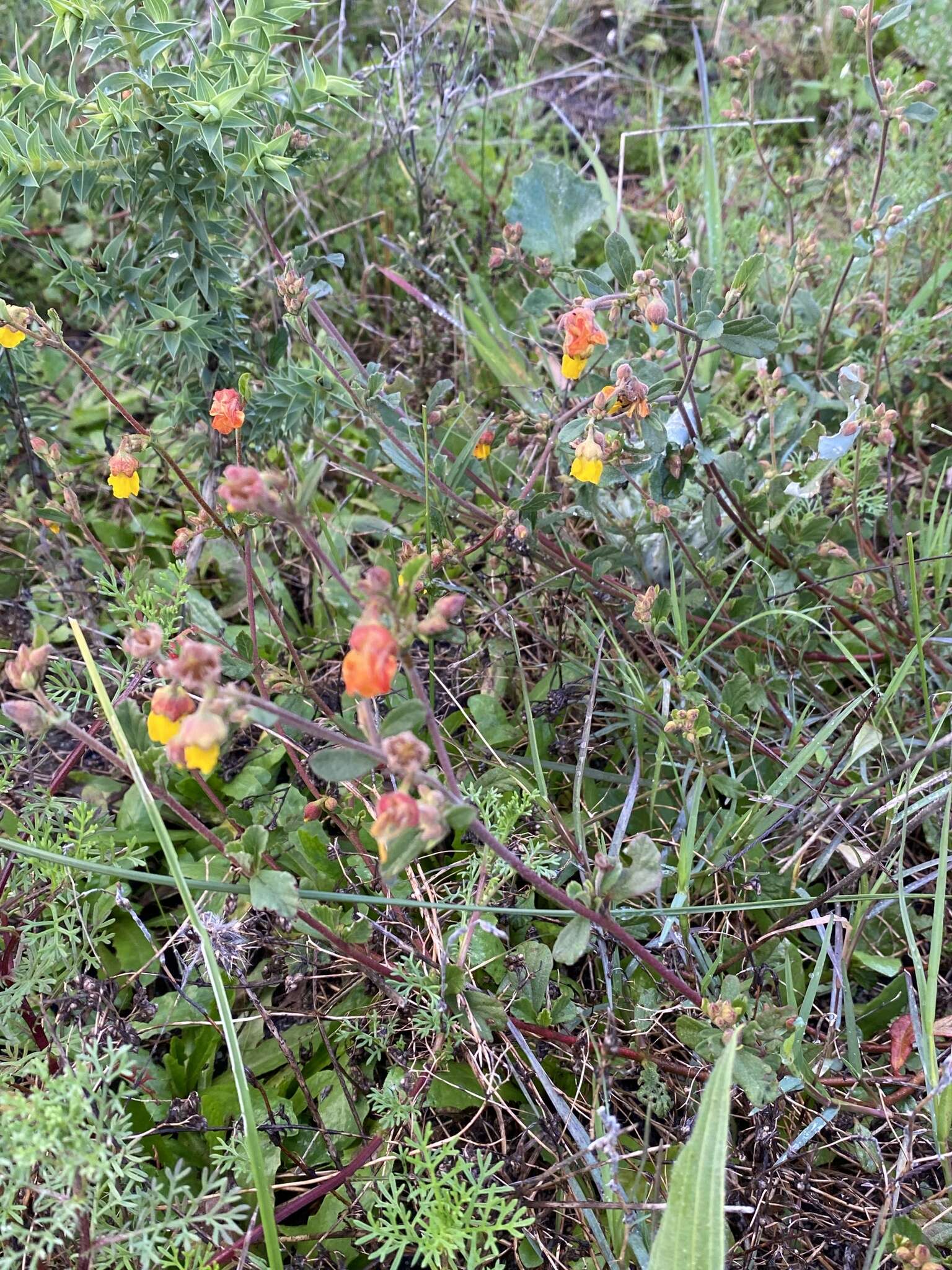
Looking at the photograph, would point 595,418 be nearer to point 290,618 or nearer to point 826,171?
point 290,618

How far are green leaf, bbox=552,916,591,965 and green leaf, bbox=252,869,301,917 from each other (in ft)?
1.08

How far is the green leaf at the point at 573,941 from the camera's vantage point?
1161 mm

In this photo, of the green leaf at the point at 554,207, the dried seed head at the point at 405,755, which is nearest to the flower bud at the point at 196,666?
the dried seed head at the point at 405,755

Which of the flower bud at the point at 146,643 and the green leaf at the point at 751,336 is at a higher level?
the green leaf at the point at 751,336

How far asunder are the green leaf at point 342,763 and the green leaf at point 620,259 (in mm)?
993

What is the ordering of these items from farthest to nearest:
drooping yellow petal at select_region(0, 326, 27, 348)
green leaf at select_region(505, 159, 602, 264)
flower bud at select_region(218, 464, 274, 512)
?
green leaf at select_region(505, 159, 602, 264), drooping yellow petal at select_region(0, 326, 27, 348), flower bud at select_region(218, 464, 274, 512)

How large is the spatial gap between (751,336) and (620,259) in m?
0.26

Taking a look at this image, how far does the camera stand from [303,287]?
64.0 inches

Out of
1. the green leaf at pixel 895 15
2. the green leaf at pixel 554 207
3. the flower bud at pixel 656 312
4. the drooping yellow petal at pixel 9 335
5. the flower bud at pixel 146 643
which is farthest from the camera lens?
the green leaf at pixel 554 207

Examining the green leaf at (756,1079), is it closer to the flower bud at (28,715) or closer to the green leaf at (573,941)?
the green leaf at (573,941)

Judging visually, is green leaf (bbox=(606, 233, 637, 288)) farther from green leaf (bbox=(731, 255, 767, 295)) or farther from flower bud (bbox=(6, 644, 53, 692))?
flower bud (bbox=(6, 644, 53, 692))

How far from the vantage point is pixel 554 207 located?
89.3 inches

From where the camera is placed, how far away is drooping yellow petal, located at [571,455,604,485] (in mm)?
1488

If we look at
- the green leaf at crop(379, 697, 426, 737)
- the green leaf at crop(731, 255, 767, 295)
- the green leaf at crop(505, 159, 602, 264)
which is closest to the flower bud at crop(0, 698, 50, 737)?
the green leaf at crop(379, 697, 426, 737)
